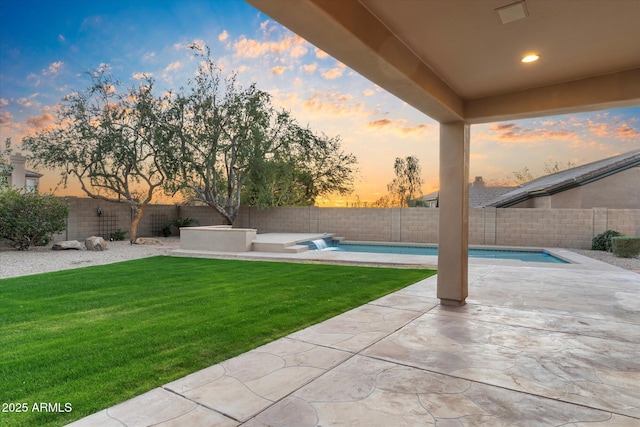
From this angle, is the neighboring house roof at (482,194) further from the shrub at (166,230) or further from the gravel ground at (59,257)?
the gravel ground at (59,257)

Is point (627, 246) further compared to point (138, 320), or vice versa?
point (627, 246)

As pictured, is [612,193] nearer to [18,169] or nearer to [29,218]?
[29,218]

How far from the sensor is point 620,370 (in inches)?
117

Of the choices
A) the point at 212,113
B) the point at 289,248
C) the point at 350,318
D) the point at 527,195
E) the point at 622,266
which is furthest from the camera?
the point at 527,195

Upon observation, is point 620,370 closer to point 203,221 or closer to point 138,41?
point 138,41

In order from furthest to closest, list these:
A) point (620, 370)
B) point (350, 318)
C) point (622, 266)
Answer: point (622, 266), point (350, 318), point (620, 370)

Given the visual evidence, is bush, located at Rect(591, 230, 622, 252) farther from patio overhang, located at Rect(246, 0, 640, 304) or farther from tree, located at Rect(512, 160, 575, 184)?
tree, located at Rect(512, 160, 575, 184)

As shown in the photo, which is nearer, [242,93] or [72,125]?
[72,125]

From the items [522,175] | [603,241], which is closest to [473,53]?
[603,241]

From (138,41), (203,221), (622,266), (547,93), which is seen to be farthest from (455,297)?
(203,221)

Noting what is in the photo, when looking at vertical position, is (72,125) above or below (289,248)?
above

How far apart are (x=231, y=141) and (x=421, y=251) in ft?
28.8

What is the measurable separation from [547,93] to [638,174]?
14402 millimetres

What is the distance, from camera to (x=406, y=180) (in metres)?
24.0
